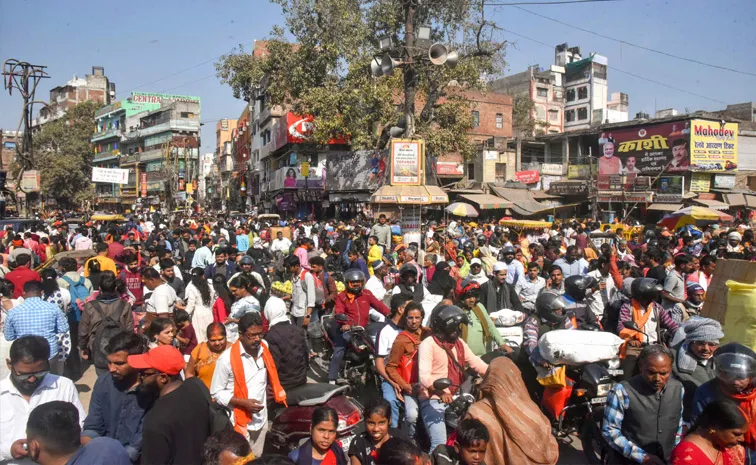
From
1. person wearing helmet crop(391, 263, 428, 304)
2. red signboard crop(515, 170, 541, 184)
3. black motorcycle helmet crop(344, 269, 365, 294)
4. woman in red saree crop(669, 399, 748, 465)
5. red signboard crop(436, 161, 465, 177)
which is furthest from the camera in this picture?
red signboard crop(436, 161, 465, 177)

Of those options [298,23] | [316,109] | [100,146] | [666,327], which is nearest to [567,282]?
[666,327]

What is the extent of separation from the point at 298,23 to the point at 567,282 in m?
23.2

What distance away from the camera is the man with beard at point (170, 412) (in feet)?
9.66

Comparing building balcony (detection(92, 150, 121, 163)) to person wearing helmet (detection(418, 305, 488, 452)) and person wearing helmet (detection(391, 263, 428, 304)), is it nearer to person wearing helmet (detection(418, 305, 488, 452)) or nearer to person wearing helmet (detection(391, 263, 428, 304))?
person wearing helmet (detection(391, 263, 428, 304))

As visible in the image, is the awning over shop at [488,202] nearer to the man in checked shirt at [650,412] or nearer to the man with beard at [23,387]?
the man in checked shirt at [650,412]

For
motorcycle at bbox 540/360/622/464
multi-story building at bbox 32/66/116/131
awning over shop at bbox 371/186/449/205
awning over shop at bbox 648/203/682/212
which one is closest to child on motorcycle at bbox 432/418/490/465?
motorcycle at bbox 540/360/622/464

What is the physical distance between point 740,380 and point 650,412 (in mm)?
534

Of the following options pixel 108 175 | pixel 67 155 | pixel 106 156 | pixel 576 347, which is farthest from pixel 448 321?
pixel 106 156

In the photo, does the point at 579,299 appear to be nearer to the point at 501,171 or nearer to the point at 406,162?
the point at 406,162

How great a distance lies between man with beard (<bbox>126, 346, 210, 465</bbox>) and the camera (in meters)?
2.94

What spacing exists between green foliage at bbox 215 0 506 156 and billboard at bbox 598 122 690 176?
10.8m

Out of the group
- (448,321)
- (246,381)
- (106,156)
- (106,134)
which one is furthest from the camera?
(106,156)

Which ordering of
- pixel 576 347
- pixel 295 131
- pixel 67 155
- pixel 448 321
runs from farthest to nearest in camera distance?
pixel 67 155 → pixel 295 131 → pixel 576 347 → pixel 448 321

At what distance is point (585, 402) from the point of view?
4453mm
